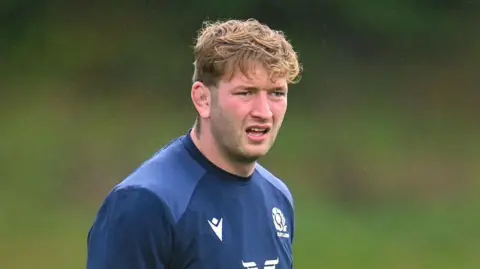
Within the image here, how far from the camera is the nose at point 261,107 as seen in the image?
2.11 metres

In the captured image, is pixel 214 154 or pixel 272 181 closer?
pixel 214 154

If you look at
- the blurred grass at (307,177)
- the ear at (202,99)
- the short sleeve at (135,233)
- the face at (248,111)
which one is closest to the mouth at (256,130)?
the face at (248,111)

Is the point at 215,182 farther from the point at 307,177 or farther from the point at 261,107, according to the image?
the point at 307,177

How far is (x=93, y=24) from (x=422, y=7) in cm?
271

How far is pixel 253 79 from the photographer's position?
212cm

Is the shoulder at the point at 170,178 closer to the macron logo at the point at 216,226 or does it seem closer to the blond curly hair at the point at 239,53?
the macron logo at the point at 216,226

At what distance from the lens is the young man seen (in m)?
2.02

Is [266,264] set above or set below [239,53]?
below

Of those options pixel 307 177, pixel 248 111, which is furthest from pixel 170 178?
pixel 307 177

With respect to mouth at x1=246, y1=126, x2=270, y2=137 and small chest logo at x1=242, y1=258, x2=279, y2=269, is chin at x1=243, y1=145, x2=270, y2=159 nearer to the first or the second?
mouth at x1=246, y1=126, x2=270, y2=137

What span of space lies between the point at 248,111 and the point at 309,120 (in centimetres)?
585

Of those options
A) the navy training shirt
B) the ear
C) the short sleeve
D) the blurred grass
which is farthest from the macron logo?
the blurred grass

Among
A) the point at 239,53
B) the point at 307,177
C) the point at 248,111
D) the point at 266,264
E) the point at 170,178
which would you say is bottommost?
the point at 307,177

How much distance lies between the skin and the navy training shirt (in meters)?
0.08
